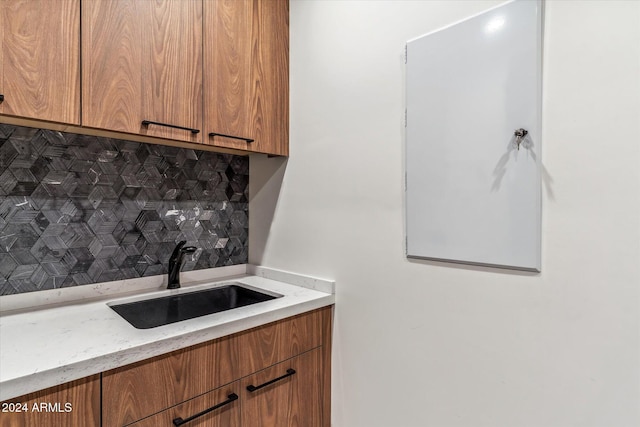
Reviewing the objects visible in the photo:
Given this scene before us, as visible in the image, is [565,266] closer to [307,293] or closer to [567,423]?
[567,423]

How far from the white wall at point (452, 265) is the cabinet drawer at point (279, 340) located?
126mm

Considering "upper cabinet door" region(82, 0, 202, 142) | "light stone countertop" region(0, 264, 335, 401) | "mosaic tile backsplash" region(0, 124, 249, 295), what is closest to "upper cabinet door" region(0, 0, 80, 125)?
"upper cabinet door" region(82, 0, 202, 142)

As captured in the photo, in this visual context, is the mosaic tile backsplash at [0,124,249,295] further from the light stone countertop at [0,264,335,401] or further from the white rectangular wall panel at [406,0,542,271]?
the white rectangular wall panel at [406,0,542,271]

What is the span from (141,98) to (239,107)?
0.40 meters

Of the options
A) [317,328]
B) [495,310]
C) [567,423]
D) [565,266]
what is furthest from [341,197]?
[567,423]

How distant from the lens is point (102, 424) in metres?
0.87

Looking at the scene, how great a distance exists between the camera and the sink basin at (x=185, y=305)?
51.2 inches

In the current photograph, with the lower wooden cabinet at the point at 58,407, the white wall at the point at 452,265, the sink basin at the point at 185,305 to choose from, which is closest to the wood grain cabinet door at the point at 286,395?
the white wall at the point at 452,265

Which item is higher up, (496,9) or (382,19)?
(382,19)

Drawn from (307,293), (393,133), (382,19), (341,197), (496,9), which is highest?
(382,19)

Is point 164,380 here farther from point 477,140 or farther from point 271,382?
point 477,140

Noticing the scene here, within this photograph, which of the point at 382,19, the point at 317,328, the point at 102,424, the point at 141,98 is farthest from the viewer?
the point at 317,328

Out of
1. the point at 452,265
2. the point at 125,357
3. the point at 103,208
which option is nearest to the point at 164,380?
the point at 125,357

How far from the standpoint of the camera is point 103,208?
142 centimetres
